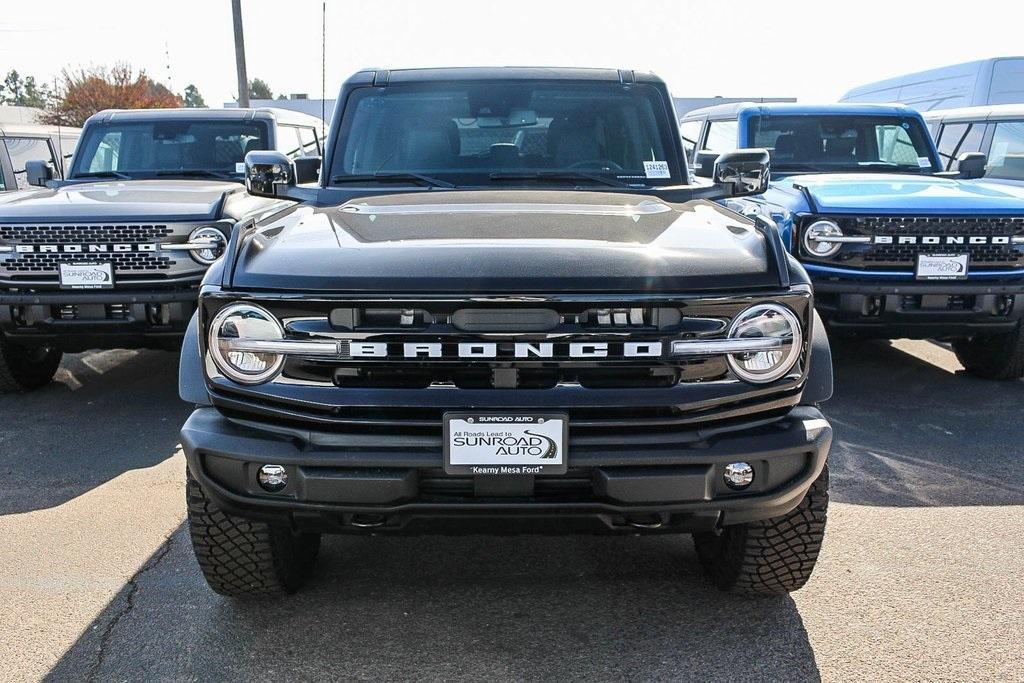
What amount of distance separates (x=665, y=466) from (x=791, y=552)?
0.74 metres

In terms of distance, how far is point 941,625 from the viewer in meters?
3.00

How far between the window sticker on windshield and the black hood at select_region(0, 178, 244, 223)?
2.88m

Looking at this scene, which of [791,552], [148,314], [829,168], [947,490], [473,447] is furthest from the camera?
[829,168]

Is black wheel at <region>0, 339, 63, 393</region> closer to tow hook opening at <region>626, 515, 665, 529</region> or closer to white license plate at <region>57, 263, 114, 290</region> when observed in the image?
white license plate at <region>57, 263, 114, 290</region>

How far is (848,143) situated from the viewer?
24.7ft

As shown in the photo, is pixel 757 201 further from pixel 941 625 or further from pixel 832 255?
pixel 941 625

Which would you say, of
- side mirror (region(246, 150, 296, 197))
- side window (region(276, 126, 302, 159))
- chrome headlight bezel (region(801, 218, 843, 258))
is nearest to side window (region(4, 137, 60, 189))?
side window (region(276, 126, 302, 159))

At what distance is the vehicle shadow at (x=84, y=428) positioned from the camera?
14.5 feet

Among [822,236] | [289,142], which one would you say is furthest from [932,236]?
[289,142]

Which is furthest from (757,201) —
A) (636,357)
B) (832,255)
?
(636,357)

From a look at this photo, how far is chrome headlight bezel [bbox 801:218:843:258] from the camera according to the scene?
18.7 feet

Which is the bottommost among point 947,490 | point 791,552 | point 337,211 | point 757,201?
point 947,490

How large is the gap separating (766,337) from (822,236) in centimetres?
344

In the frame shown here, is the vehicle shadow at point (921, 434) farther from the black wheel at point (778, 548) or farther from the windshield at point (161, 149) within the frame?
the windshield at point (161, 149)
